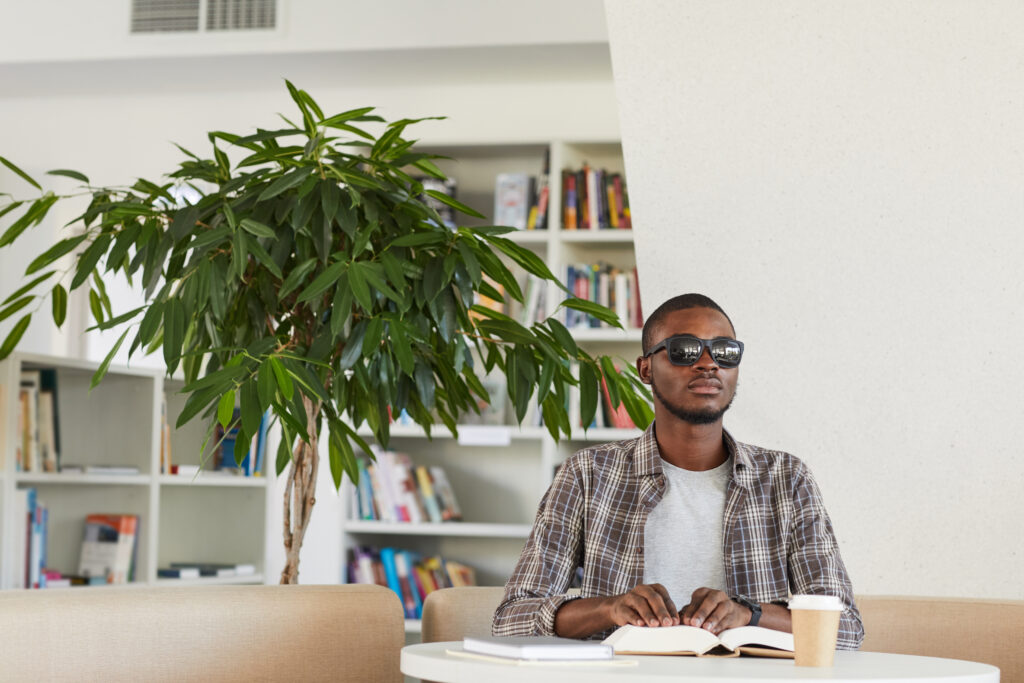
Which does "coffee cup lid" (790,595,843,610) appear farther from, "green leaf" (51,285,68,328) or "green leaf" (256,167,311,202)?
"green leaf" (51,285,68,328)

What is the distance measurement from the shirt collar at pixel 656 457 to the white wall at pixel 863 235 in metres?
0.53

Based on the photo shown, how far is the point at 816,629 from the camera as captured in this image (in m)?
1.23

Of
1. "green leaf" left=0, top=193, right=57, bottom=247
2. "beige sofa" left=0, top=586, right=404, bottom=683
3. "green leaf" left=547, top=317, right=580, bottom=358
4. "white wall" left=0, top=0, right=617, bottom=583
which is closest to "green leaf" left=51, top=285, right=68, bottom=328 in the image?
"green leaf" left=0, top=193, right=57, bottom=247

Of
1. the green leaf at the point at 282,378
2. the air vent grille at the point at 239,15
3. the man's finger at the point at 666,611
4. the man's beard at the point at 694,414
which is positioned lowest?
the man's finger at the point at 666,611

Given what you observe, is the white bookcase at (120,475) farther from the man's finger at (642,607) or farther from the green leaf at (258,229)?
the man's finger at (642,607)

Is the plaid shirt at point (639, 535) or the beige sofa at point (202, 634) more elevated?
the plaid shirt at point (639, 535)

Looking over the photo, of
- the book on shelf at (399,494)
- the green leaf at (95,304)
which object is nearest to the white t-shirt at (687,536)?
the green leaf at (95,304)

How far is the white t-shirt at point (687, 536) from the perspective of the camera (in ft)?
5.89

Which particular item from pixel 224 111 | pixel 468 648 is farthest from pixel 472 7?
pixel 468 648

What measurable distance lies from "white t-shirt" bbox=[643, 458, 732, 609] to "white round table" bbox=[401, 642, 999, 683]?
448mm

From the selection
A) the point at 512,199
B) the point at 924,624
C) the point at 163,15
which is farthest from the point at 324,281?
the point at 163,15

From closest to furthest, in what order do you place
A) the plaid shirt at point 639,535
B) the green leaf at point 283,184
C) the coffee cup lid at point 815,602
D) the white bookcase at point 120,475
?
the coffee cup lid at point 815,602
the plaid shirt at point 639,535
the green leaf at point 283,184
the white bookcase at point 120,475

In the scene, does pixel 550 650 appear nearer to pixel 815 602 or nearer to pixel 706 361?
pixel 815 602

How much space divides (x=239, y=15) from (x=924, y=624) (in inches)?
136
